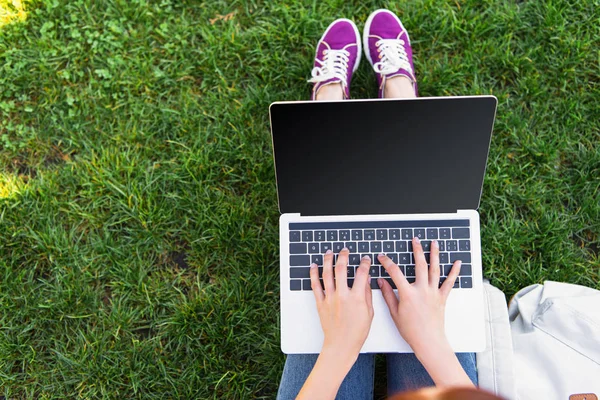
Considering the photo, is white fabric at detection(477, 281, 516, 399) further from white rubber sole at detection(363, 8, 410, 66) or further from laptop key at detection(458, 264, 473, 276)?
white rubber sole at detection(363, 8, 410, 66)

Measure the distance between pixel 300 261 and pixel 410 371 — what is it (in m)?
0.53

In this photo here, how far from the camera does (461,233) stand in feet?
4.94

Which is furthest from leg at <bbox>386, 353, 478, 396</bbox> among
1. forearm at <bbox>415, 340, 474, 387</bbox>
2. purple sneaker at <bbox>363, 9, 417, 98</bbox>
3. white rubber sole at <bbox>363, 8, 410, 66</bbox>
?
white rubber sole at <bbox>363, 8, 410, 66</bbox>

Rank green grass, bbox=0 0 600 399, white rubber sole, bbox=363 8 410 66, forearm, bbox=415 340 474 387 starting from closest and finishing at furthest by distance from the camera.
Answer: forearm, bbox=415 340 474 387, green grass, bbox=0 0 600 399, white rubber sole, bbox=363 8 410 66

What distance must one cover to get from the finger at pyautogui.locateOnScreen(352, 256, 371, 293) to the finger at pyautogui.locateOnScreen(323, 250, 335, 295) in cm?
7

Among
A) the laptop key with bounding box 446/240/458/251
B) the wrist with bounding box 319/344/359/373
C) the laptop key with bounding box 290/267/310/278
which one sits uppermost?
the laptop key with bounding box 446/240/458/251

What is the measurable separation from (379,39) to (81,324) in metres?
1.73

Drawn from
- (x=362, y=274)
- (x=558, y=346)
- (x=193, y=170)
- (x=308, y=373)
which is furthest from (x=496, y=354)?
(x=193, y=170)

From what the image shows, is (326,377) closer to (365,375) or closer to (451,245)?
(365,375)

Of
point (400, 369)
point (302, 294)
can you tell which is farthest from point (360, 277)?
point (400, 369)

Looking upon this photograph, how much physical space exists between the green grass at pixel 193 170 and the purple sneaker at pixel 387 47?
71 millimetres

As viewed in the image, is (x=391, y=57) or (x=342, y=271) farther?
(x=391, y=57)

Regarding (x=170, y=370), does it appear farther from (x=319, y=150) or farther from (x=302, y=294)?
(x=319, y=150)

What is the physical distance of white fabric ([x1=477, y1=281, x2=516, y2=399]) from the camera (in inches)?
57.4
